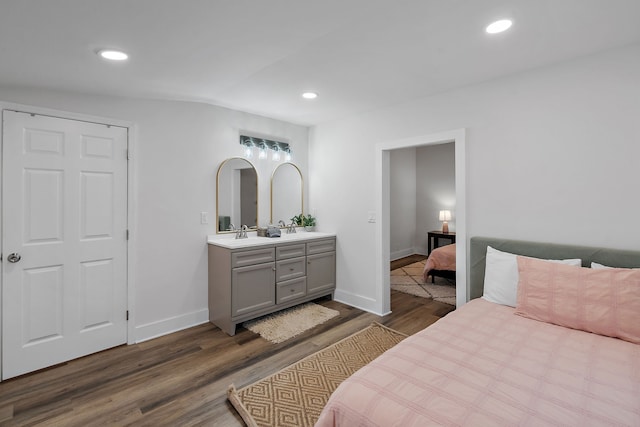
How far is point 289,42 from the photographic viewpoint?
79.7 inches

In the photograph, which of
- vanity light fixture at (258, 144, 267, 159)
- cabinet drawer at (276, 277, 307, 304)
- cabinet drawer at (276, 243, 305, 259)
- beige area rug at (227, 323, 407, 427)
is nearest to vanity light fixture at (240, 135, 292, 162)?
vanity light fixture at (258, 144, 267, 159)

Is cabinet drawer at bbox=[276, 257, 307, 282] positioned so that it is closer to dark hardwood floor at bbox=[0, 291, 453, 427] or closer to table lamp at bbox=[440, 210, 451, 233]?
dark hardwood floor at bbox=[0, 291, 453, 427]

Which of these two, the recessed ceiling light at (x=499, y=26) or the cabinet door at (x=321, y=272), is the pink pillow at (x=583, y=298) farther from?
the cabinet door at (x=321, y=272)

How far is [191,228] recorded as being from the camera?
3.29m

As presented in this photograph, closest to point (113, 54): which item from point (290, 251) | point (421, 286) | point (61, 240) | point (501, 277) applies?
point (61, 240)

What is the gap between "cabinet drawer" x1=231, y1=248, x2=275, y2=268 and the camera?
3.08 meters

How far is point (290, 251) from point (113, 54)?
237cm

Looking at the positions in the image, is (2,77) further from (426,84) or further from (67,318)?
(426,84)

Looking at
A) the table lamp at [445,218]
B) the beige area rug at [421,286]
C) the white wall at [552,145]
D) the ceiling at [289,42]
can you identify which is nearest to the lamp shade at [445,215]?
the table lamp at [445,218]

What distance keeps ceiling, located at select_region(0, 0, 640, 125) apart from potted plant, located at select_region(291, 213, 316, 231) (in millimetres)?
1799

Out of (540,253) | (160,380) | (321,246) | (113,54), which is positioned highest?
(113,54)

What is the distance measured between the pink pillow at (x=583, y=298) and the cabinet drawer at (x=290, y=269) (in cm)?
222

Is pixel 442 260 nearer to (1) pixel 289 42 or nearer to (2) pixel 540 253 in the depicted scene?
(2) pixel 540 253

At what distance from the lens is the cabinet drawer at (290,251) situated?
3.48 metres
